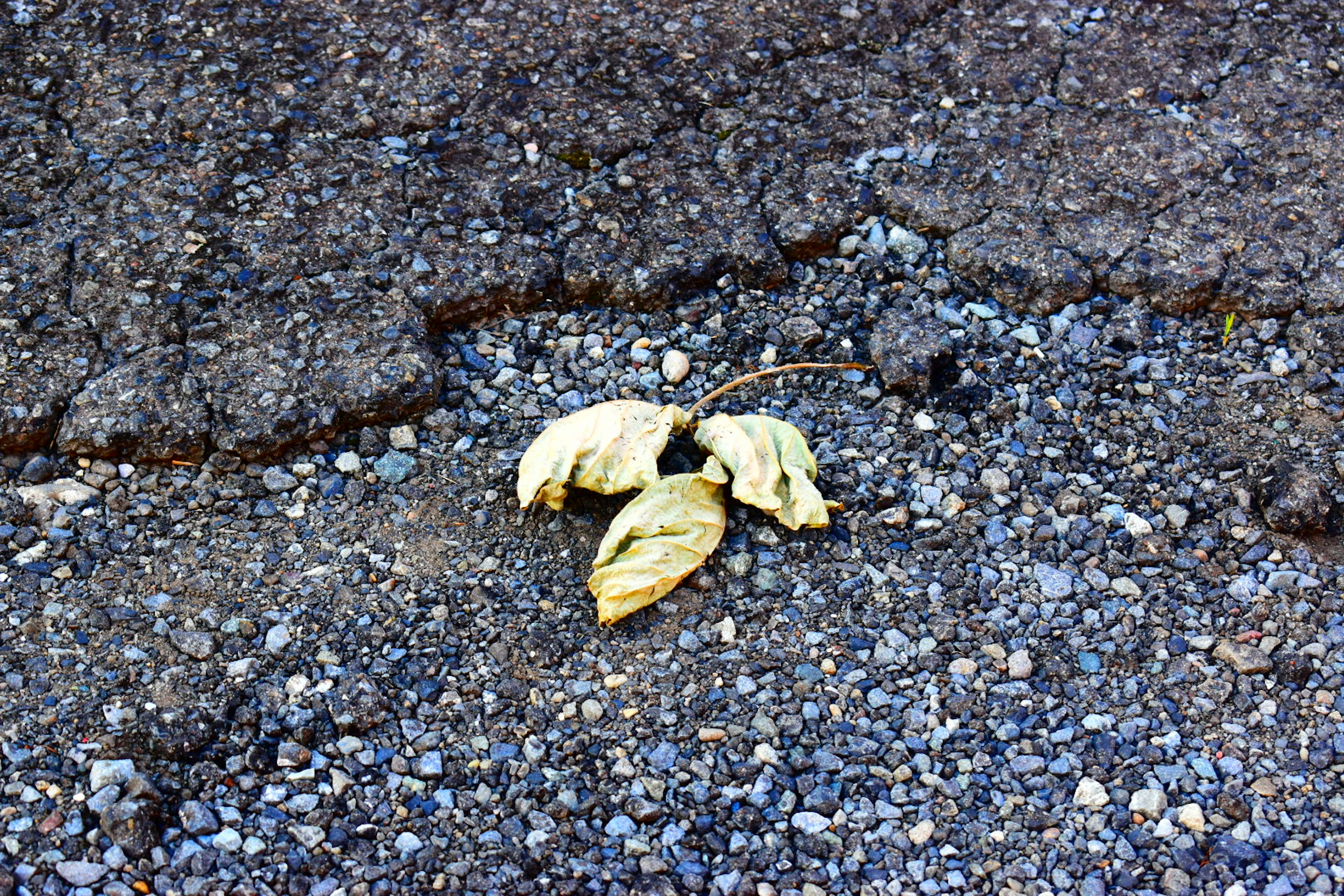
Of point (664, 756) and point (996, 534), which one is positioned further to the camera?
point (996, 534)

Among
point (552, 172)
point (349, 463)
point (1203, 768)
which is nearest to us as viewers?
point (1203, 768)

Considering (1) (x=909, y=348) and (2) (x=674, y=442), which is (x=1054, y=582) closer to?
(1) (x=909, y=348)

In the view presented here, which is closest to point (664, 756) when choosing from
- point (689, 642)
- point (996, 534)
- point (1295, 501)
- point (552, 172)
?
point (689, 642)

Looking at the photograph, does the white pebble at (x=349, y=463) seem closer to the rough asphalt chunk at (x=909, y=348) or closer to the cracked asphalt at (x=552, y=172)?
the cracked asphalt at (x=552, y=172)

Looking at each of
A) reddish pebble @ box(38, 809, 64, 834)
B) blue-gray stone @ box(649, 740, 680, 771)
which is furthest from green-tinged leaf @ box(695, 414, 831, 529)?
reddish pebble @ box(38, 809, 64, 834)

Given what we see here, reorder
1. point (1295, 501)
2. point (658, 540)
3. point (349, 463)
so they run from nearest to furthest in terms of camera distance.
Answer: point (658, 540) < point (1295, 501) < point (349, 463)

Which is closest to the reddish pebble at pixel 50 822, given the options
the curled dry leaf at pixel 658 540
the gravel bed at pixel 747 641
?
the gravel bed at pixel 747 641

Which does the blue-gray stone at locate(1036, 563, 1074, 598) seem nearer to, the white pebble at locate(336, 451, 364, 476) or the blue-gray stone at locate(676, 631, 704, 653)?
the blue-gray stone at locate(676, 631, 704, 653)

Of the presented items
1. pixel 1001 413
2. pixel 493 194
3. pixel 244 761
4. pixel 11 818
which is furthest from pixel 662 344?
pixel 11 818
